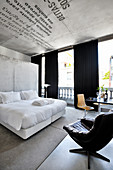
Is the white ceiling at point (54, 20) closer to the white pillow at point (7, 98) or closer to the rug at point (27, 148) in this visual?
the white pillow at point (7, 98)

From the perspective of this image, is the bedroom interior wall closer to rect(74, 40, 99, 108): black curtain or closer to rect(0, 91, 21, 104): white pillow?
rect(0, 91, 21, 104): white pillow

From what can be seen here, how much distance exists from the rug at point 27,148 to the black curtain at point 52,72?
2.78 metres

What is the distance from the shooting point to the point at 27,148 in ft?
5.46

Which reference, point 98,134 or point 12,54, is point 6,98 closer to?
point 12,54

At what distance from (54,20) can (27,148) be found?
3320 millimetres

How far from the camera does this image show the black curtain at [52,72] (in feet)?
16.0

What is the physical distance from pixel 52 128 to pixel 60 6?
10.4 feet

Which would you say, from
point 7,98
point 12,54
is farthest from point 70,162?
point 12,54

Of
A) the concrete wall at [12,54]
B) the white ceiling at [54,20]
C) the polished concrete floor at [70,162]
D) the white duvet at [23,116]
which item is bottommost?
the polished concrete floor at [70,162]

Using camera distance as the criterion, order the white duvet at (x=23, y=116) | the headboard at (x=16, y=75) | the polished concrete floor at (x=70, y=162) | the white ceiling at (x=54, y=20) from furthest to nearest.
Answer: the headboard at (x=16, y=75) → the white ceiling at (x=54, y=20) → the white duvet at (x=23, y=116) → the polished concrete floor at (x=70, y=162)

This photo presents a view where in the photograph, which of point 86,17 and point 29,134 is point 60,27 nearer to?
point 86,17

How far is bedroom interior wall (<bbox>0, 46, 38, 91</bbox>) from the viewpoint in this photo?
11.7ft

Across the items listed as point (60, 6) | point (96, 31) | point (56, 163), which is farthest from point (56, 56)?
point (56, 163)

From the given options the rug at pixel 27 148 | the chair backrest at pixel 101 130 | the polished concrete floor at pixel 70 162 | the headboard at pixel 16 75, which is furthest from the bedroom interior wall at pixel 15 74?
the chair backrest at pixel 101 130
